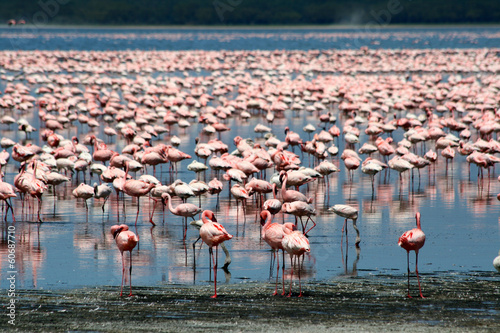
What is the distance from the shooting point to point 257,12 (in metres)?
146

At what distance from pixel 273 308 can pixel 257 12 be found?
461ft

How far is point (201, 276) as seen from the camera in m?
9.96

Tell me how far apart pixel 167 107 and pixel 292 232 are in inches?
791

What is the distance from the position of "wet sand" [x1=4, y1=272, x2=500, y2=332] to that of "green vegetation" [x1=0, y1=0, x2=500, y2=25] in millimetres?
136431

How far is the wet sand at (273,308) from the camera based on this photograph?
7.97 m

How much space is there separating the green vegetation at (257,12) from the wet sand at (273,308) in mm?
136431

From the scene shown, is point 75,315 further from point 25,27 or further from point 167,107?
point 25,27

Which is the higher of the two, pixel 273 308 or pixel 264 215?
pixel 264 215

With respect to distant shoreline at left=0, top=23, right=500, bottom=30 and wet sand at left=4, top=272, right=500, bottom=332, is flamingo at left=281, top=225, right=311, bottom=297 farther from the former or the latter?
distant shoreline at left=0, top=23, right=500, bottom=30

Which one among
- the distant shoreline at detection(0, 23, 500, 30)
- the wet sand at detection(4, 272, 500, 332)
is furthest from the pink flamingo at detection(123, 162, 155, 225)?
the distant shoreline at detection(0, 23, 500, 30)

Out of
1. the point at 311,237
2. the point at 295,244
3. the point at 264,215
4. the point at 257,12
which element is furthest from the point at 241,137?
the point at 257,12

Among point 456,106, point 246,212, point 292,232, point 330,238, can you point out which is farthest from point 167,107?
point 292,232

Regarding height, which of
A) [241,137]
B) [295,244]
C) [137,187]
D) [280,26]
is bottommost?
[295,244]

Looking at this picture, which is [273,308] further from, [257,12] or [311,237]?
[257,12]
